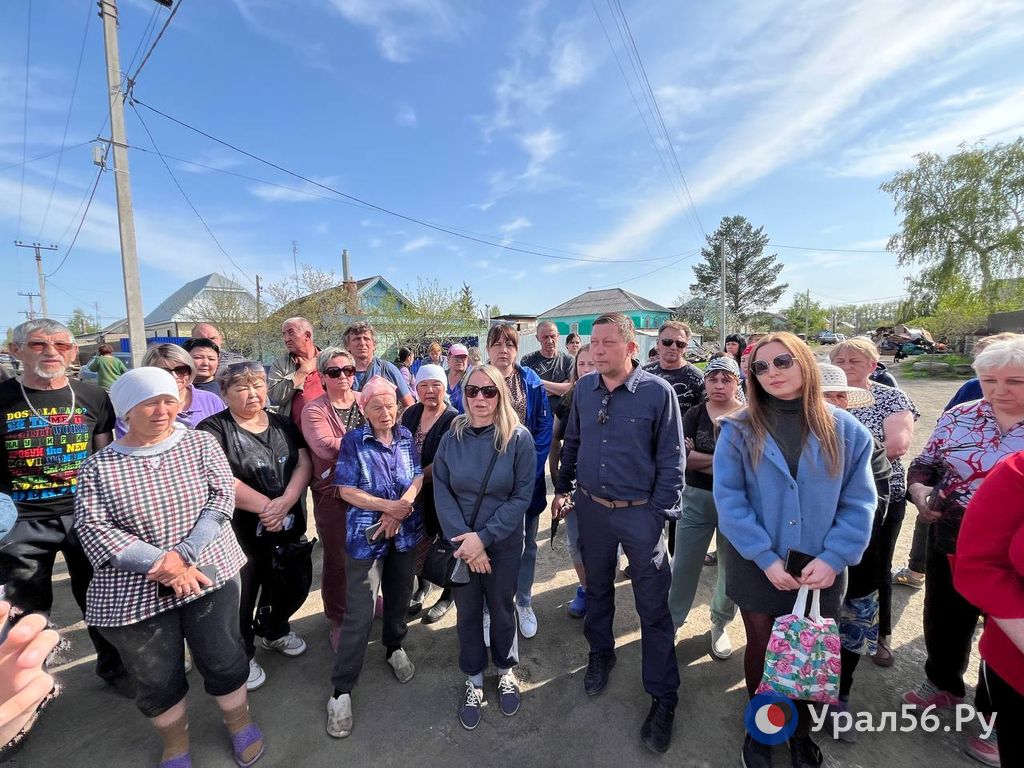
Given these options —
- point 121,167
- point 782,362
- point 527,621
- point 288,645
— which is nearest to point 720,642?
point 527,621

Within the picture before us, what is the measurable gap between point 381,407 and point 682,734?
8.06 feet

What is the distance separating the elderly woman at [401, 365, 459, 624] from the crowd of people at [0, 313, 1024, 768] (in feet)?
0.06

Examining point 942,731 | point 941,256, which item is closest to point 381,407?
point 942,731

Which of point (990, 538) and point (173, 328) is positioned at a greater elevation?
point (173, 328)

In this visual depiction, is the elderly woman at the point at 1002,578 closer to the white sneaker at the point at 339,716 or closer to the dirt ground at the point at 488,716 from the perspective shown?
the dirt ground at the point at 488,716

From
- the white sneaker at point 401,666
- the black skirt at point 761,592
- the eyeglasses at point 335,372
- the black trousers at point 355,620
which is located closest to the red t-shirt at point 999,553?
the black skirt at point 761,592

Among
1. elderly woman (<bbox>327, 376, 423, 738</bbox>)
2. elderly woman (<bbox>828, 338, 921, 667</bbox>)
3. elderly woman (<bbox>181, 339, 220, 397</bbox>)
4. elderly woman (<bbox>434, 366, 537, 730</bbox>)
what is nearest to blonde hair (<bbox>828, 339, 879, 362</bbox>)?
elderly woman (<bbox>828, 338, 921, 667</bbox>)

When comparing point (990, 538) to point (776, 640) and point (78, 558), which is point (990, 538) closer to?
point (776, 640)

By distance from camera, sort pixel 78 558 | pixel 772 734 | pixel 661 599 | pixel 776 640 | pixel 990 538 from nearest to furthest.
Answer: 1. pixel 990 538
2. pixel 776 640
3. pixel 772 734
4. pixel 661 599
5. pixel 78 558

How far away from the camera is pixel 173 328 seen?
31.4 meters

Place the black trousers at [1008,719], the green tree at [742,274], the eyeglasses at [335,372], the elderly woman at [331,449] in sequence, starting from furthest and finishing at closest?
the green tree at [742,274]
the eyeglasses at [335,372]
the elderly woman at [331,449]
the black trousers at [1008,719]

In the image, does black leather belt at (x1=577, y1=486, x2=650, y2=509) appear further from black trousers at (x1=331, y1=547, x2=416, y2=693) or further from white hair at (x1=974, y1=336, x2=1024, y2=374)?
white hair at (x1=974, y1=336, x2=1024, y2=374)

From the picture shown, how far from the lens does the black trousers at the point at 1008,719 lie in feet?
4.80

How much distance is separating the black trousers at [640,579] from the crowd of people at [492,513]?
13 millimetres
